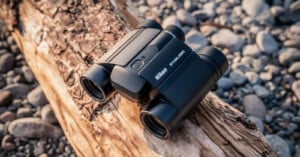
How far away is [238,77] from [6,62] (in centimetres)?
203

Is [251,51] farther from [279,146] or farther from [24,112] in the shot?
[24,112]

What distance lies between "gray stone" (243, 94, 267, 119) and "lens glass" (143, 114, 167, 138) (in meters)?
1.39

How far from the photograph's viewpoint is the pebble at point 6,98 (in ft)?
11.5

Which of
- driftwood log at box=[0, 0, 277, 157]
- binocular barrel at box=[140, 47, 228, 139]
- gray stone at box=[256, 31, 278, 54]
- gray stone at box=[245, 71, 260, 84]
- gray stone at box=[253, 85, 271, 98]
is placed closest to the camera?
binocular barrel at box=[140, 47, 228, 139]

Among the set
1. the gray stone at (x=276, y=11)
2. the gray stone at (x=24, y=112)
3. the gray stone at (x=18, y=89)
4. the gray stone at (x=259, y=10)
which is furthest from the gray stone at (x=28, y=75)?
the gray stone at (x=276, y=11)

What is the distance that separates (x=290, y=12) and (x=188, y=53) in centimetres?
219

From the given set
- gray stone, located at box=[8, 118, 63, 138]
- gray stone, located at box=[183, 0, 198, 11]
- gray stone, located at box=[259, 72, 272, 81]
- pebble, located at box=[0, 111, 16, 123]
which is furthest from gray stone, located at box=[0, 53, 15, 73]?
gray stone, located at box=[259, 72, 272, 81]

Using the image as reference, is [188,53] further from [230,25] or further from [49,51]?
[230,25]

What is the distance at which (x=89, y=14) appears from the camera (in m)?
2.80

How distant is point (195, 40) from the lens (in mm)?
3928

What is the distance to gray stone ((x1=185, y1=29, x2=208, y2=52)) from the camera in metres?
3.90

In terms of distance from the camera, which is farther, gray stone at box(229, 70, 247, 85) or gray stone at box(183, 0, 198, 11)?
gray stone at box(183, 0, 198, 11)

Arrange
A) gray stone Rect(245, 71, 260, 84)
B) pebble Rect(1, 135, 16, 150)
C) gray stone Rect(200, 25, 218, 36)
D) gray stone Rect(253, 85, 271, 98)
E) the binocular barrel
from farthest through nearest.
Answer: gray stone Rect(200, 25, 218, 36) → gray stone Rect(245, 71, 260, 84) → gray stone Rect(253, 85, 271, 98) → pebble Rect(1, 135, 16, 150) → the binocular barrel

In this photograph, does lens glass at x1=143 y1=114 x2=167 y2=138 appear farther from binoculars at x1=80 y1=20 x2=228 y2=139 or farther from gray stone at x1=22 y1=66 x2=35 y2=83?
gray stone at x1=22 y1=66 x2=35 y2=83
